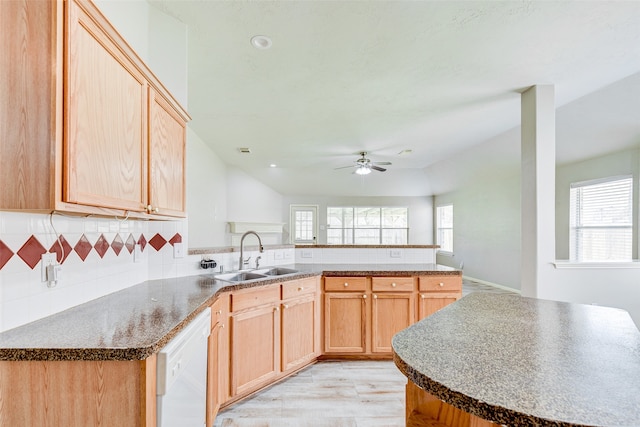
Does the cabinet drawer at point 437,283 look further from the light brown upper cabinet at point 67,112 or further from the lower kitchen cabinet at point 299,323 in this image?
the light brown upper cabinet at point 67,112

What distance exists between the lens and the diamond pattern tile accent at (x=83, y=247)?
163cm

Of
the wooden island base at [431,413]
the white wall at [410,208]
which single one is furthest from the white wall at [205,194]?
the wooden island base at [431,413]

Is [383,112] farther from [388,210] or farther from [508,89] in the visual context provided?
[388,210]

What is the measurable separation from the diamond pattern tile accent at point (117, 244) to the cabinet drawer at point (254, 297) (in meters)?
0.76

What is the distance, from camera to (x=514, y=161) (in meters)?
5.47

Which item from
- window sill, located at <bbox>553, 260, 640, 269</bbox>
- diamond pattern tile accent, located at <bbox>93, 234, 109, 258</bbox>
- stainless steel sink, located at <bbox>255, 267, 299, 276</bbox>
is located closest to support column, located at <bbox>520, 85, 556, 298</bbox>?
window sill, located at <bbox>553, 260, 640, 269</bbox>

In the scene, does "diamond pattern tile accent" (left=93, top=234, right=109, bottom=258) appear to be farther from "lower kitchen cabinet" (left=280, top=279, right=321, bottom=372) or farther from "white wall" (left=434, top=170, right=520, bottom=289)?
"white wall" (left=434, top=170, right=520, bottom=289)

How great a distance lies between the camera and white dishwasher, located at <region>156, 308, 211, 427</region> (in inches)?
45.8

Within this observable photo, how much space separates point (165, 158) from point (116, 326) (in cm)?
101

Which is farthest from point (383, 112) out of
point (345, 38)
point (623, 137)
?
point (623, 137)

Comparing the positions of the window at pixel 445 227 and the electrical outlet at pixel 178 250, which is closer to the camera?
the electrical outlet at pixel 178 250

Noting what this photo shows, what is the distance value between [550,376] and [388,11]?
2.06 metres

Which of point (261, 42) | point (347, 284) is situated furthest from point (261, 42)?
point (347, 284)

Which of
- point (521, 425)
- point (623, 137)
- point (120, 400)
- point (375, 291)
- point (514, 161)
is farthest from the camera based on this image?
point (514, 161)
